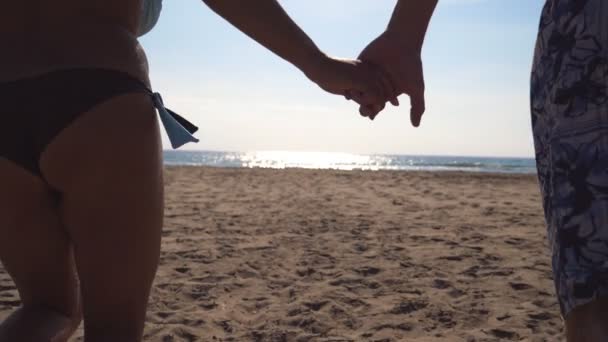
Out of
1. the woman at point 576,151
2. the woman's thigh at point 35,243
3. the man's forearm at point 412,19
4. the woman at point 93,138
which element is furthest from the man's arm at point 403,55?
the woman's thigh at point 35,243

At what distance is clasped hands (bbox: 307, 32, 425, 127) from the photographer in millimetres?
1616

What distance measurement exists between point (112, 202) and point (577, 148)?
805 millimetres

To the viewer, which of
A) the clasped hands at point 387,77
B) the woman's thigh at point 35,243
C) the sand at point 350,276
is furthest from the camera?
the sand at point 350,276

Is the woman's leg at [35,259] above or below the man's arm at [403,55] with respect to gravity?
below

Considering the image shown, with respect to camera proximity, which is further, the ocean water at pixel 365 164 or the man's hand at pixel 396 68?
the ocean water at pixel 365 164

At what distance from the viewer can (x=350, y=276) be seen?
4.16m

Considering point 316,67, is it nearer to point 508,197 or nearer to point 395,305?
point 395,305

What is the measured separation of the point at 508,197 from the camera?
33.5ft

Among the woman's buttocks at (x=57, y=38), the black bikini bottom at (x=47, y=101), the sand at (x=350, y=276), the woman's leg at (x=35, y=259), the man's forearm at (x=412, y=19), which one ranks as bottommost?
the sand at (x=350, y=276)

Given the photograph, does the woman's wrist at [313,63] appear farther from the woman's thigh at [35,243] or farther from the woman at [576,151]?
the woman's thigh at [35,243]

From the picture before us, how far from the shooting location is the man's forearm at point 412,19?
5.38ft

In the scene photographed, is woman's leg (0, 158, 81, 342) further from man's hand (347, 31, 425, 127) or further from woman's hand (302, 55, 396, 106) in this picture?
man's hand (347, 31, 425, 127)

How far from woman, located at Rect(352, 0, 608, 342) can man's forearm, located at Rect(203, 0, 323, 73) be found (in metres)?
0.53

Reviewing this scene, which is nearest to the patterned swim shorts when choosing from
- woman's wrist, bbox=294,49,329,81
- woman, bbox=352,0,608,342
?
woman, bbox=352,0,608,342
